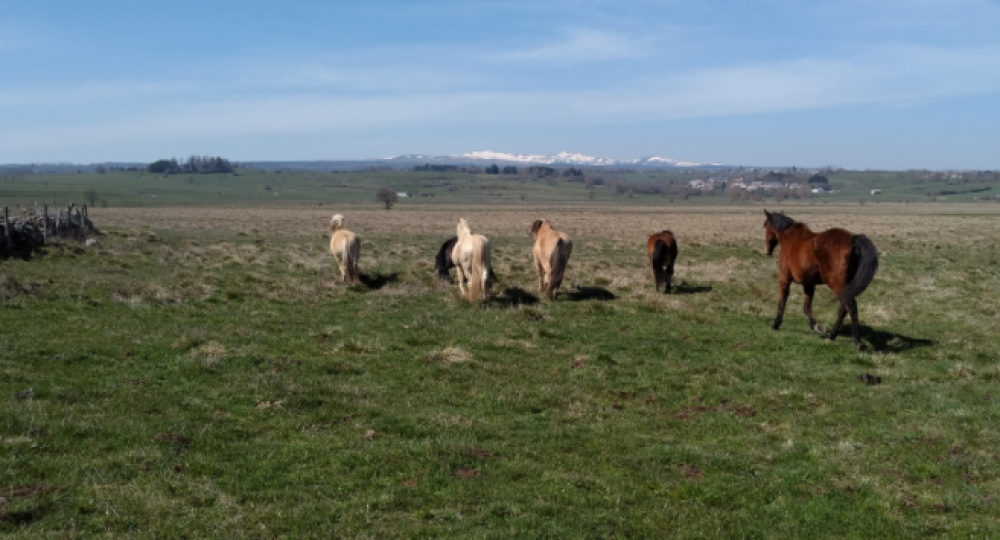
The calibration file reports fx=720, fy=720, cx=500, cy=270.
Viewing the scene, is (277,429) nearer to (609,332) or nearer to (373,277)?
(609,332)

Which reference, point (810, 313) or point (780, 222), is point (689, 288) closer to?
point (780, 222)

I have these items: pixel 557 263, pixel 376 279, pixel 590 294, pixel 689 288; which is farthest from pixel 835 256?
pixel 376 279

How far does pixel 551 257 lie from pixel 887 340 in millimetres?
7135

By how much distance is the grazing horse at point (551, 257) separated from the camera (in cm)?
1684

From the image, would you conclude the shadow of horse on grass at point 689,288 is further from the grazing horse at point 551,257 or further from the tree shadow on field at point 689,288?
the grazing horse at point 551,257

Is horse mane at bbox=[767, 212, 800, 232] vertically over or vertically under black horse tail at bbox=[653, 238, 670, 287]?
over

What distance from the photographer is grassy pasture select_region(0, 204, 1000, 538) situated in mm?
5684

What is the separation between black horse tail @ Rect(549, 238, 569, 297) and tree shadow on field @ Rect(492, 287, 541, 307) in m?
0.54

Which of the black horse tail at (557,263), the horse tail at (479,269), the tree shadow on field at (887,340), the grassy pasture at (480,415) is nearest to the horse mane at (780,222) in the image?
the grassy pasture at (480,415)

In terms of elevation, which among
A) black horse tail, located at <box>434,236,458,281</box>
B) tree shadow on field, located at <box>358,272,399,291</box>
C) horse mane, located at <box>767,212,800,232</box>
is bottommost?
tree shadow on field, located at <box>358,272,399,291</box>

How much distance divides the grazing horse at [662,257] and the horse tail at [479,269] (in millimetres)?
5163

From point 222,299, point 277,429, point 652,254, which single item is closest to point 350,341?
point 277,429

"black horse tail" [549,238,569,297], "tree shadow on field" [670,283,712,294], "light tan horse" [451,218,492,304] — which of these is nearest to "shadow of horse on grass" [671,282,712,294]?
"tree shadow on field" [670,283,712,294]

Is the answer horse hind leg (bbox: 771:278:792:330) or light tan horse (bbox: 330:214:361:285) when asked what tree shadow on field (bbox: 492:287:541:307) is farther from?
horse hind leg (bbox: 771:278:792:330)
